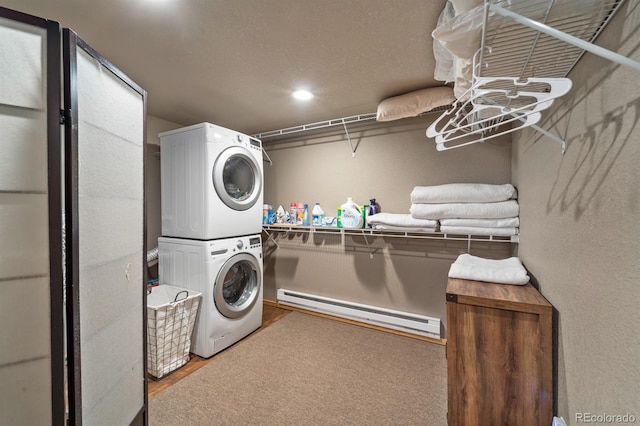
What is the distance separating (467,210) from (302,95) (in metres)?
1.57

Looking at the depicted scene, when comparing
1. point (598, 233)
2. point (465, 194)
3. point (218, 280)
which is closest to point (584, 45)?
point (598, 233)

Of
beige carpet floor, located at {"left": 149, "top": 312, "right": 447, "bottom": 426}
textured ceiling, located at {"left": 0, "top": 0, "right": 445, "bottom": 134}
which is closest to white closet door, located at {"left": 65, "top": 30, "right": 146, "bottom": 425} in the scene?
textured ceiling, located at {"left": 0, "top": 0, "right": 445, "bottom": 134}

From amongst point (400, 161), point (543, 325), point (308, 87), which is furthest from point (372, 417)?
point (308, 87)

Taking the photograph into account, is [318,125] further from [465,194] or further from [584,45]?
[584,45]

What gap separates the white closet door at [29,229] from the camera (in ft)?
1.98

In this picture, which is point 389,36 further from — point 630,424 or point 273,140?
point 273,140

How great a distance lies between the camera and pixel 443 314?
2.26 metres

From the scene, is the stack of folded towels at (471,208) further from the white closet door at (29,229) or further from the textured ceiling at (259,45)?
the white closet door at (29,229)

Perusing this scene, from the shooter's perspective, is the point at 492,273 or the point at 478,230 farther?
the point at 478,230

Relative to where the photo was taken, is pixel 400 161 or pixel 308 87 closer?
pixel 308 87

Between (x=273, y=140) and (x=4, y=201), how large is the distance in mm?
2750

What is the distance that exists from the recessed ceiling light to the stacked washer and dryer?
61 centimetres

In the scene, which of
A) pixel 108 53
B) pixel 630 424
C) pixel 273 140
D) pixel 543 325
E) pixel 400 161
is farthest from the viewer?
pixel 273 140

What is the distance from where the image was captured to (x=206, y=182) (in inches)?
78.3
